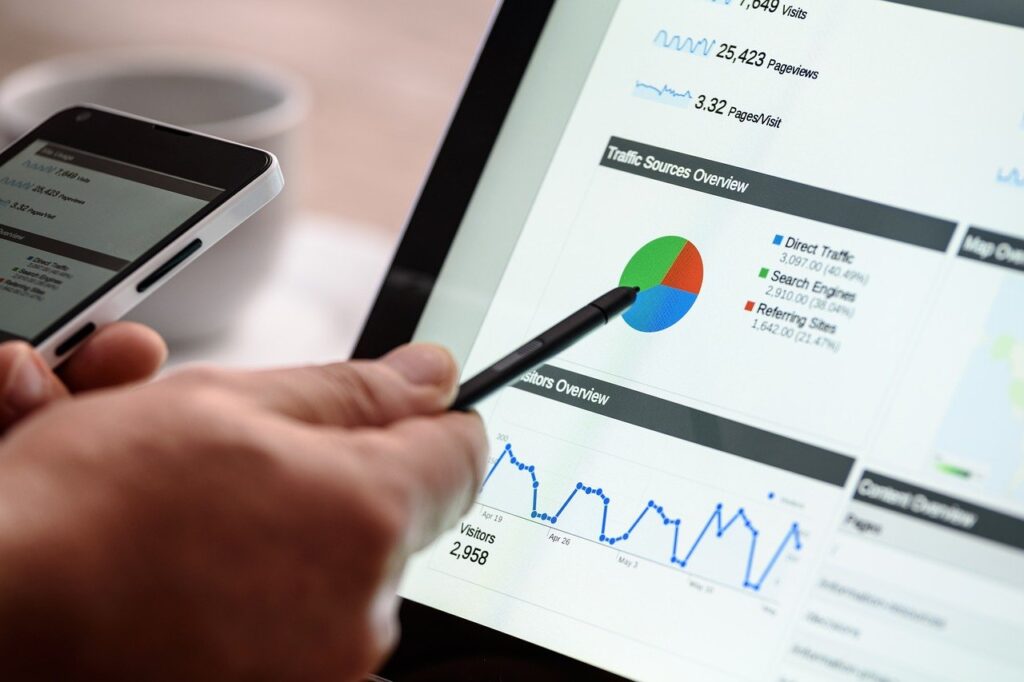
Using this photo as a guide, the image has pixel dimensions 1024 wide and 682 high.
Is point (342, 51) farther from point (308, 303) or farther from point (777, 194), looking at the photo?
point (777, 194)

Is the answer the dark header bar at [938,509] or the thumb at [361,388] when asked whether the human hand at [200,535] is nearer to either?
the thumb at [361,388]

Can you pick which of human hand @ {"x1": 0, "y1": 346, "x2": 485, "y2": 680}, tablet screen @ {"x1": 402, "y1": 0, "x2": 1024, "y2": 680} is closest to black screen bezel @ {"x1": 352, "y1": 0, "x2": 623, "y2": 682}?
tablet screen @ {"x1": 402, "y1": 0, "x2": 1024, "y2": 680}

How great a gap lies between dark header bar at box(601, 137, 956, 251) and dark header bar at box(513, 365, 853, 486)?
0.07 metres

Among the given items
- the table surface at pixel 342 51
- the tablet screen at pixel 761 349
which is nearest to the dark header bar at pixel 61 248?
the tablet screen at pixel 761 349

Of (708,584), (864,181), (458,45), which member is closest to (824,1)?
(864,181)

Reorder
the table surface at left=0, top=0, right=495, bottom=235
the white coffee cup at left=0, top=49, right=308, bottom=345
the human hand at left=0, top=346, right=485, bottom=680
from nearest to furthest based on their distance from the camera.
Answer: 1. the human hand at left=0, top=346, right=485, bottom=680
2. the white coffee cup at left=0, top=49, right=308, bottom=345
3. the table surface at left=0, top=0, right=495, bottom=235

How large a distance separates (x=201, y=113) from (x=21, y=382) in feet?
1.10

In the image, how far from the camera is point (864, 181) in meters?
0.31

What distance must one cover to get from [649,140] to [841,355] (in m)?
0.10

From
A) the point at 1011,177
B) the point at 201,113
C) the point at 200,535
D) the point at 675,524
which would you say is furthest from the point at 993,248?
the point at 201,113

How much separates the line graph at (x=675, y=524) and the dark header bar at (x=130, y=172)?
0.14 m

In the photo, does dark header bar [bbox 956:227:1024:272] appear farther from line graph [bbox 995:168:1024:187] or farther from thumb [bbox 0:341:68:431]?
thumb [bbox 0:341:68:431]

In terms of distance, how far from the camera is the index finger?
0.78 ft

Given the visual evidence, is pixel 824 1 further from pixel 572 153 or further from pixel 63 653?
pixel 63 653
